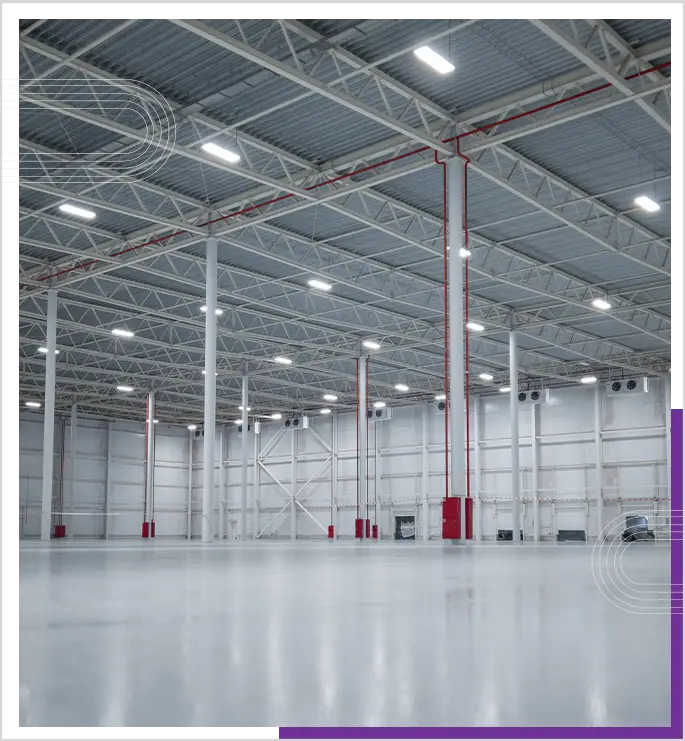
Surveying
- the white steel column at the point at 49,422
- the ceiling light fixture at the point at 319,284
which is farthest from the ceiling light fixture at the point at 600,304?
the white steel column at the point at 49,422

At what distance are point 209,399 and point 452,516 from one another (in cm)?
844

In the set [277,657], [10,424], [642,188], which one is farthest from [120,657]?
[642,188]

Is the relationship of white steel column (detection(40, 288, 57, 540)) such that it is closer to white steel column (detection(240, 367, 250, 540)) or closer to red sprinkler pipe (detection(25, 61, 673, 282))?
red sprinkler pipe (detection(25, 61, 673, 282))

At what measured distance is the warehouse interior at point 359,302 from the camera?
3.21 metres

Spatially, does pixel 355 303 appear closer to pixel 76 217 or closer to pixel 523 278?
pixel 523 278

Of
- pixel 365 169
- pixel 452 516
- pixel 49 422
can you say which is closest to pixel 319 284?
pixel 365 169

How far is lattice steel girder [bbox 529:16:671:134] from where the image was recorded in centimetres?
1542

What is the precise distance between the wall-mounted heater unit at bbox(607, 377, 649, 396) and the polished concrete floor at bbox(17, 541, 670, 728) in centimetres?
4319

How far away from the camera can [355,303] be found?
35344mm

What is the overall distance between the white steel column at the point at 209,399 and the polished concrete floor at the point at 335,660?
58.0 feet

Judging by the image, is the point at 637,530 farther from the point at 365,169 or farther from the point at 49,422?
the point at 49,422

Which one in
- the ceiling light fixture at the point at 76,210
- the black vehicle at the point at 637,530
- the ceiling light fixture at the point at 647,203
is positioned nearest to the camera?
the black vehicle at the point at 637,530

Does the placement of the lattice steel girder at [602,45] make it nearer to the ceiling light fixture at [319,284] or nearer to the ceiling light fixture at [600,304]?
the ceiling light fixture at [319,284]

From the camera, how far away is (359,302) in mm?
35562
